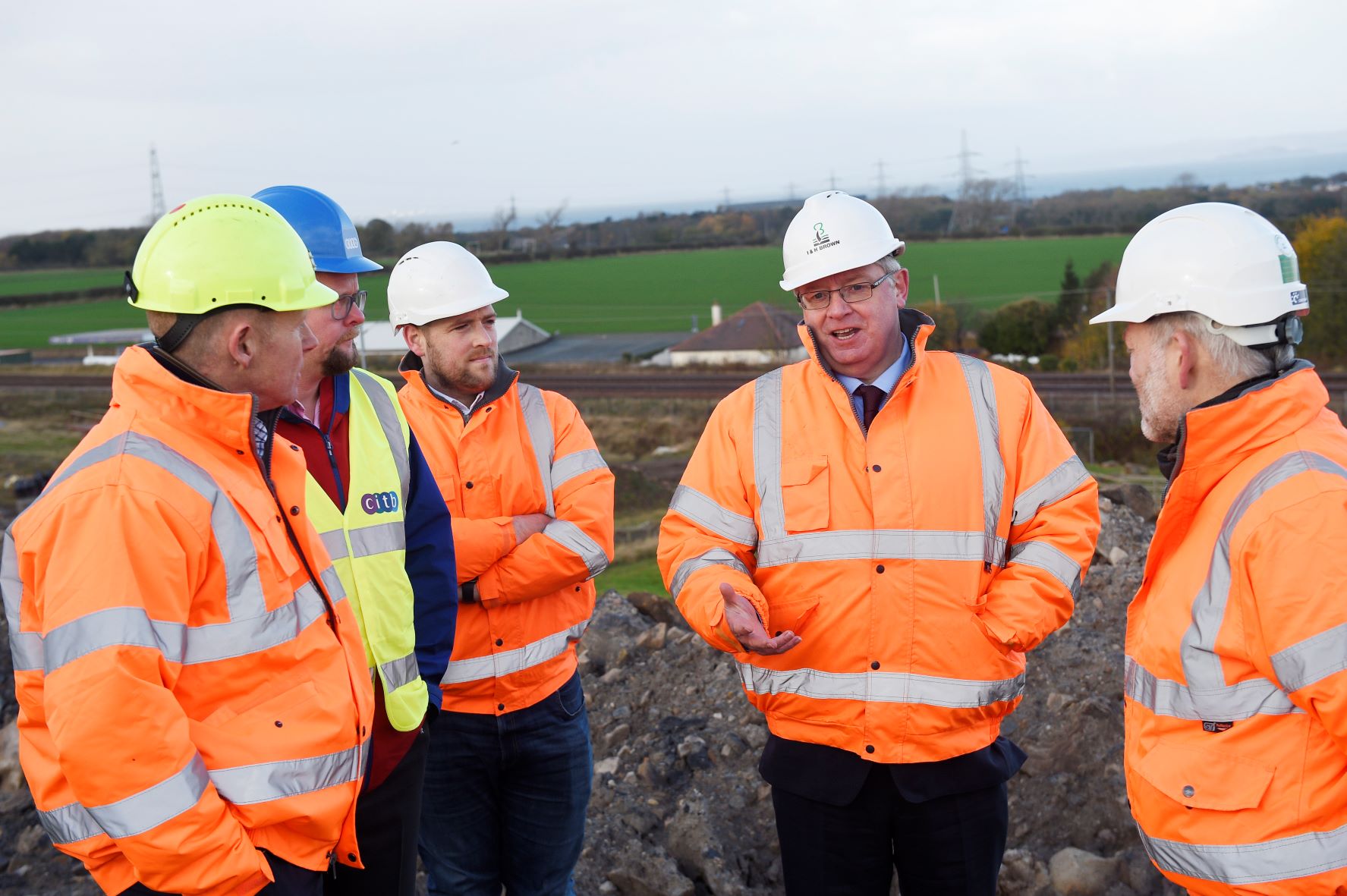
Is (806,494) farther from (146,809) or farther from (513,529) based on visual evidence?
(146,809)

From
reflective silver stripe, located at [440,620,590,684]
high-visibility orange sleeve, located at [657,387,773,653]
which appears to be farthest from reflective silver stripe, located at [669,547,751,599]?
reflective silver stripe, located at [440,620,590,684]

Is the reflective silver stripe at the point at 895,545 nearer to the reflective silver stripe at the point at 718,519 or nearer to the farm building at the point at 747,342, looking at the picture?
the reflective silver stripe at the point at 718,519

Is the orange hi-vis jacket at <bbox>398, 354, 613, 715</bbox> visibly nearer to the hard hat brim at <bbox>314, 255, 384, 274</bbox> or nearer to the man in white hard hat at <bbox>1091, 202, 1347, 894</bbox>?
the hard hat brim at <bbox>314, 255, 384, 274</bbox>

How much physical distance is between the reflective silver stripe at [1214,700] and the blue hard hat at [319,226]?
8.60ft

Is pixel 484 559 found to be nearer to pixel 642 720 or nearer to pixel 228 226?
pixel 228 226

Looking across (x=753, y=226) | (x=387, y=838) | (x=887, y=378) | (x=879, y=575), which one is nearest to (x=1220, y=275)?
(x=887, y=378)

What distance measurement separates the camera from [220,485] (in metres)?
2.42

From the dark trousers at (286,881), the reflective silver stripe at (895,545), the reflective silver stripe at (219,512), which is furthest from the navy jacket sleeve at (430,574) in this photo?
the reflective silver stripe at (895,545)

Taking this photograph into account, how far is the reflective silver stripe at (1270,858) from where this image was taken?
7.57 feet

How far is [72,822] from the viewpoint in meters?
2.28

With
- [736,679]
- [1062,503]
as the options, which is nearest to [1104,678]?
[736,679]

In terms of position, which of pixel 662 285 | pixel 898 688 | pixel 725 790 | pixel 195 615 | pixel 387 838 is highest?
pixel 662 285

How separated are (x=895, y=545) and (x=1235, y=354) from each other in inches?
41.6

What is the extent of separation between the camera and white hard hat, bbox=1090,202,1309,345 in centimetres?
258
